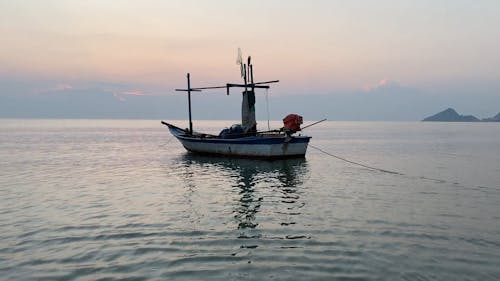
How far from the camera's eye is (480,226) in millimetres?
13844

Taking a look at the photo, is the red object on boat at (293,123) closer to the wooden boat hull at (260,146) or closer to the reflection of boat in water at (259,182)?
the wooden boat hull at (260,146)

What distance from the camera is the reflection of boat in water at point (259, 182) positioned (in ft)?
53.1

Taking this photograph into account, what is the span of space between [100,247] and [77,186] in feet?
44.0

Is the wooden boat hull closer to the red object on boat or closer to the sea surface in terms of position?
the red object on boat

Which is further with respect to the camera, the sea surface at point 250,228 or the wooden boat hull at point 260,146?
the wooden boat hull at point 260,146

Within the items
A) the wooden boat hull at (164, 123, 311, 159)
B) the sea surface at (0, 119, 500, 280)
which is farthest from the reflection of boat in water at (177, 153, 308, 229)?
the wooden boat hull at (164, 123, 311, 159)

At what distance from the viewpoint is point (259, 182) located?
25.0m

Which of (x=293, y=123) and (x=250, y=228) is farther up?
(x=293, y=123)

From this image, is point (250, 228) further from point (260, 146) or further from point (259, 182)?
point (260, 146)

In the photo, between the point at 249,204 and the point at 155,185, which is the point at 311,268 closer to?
the point at 249,204

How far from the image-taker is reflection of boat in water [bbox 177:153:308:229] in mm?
16172

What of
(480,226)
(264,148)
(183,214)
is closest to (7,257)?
(183,214)

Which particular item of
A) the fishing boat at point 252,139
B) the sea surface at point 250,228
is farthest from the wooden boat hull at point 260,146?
the sea surface at point 250,228

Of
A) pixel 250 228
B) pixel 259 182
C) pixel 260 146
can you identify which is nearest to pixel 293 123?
pixel 260 146
